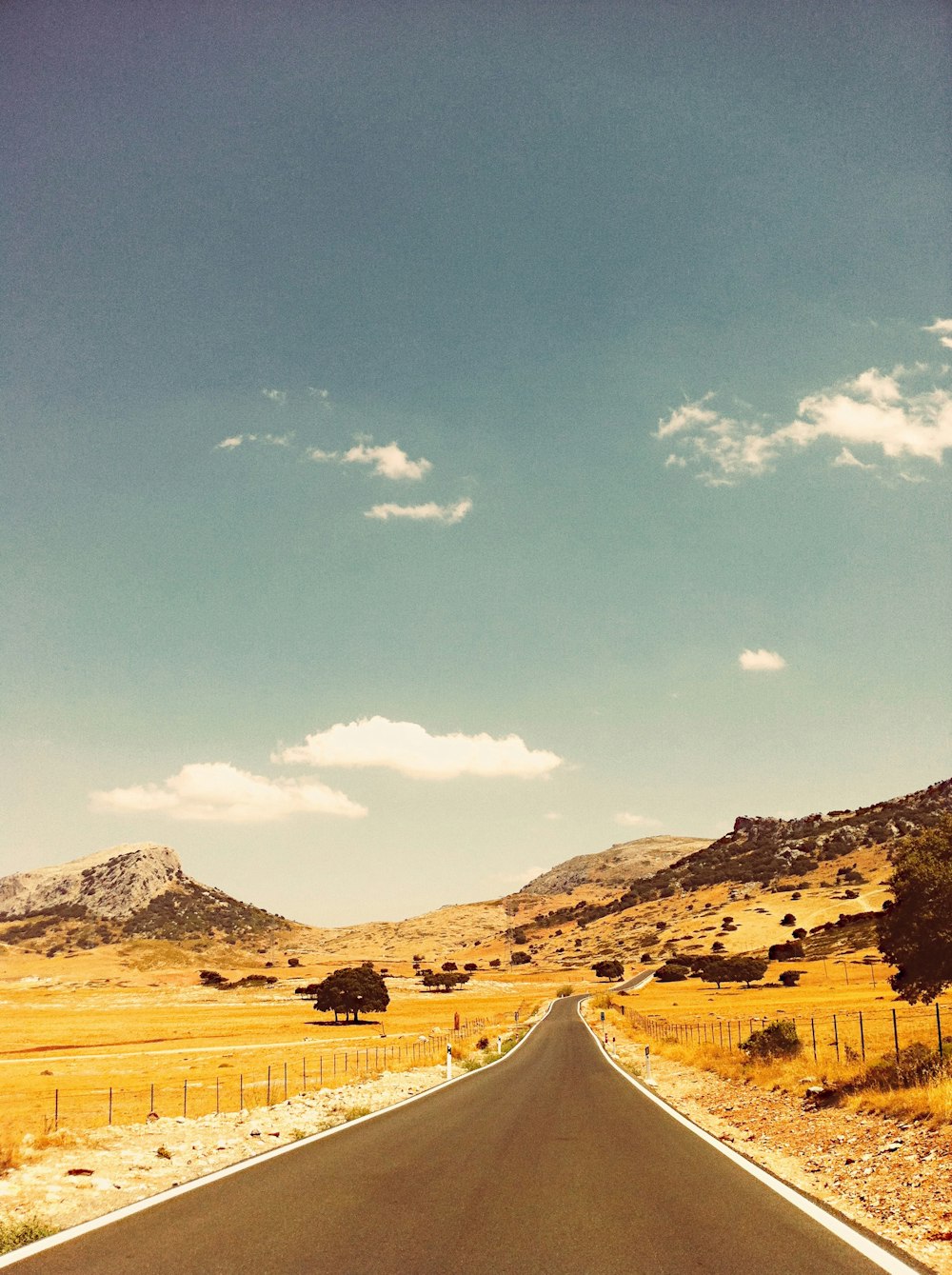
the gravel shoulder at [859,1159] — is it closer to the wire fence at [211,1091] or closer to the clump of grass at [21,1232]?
the clump of grass at [21,1232]

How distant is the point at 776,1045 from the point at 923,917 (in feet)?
60.1

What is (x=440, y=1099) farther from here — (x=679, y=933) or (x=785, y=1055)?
(x=679, y=933)

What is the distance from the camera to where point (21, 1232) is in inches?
318

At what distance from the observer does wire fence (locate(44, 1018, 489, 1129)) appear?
2566cm

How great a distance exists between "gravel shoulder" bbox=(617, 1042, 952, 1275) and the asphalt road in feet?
2.61

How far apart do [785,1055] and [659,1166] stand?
14.1 meters

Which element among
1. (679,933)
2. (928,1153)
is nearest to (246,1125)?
(928,1153)

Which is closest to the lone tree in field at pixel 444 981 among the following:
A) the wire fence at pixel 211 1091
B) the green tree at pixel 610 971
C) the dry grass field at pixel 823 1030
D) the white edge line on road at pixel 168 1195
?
the green tree at pixel 610 971

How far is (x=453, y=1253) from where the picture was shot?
23.9ft

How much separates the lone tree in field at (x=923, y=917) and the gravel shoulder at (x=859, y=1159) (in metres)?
22.6

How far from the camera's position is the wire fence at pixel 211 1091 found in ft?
84.2

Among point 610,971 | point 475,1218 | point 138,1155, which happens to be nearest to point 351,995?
point 610,971

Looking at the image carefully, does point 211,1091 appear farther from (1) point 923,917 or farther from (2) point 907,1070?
(1) point 923,917

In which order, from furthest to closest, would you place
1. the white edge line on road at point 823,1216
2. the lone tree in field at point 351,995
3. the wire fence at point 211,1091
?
1. the lone tree in field at point 351,995
2. the wire fence at point 211,1091
3. the white edge line on road at point 823,1216
